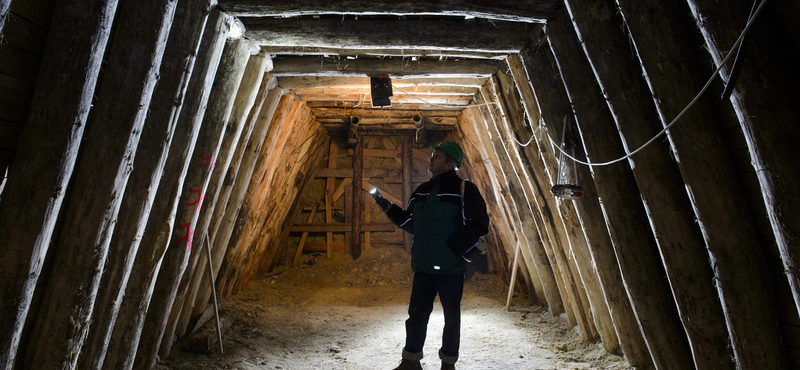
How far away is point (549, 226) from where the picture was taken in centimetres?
411

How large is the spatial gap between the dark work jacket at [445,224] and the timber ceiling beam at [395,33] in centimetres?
97

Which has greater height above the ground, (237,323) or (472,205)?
(472,205)

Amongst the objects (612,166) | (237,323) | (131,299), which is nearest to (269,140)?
(237,323)

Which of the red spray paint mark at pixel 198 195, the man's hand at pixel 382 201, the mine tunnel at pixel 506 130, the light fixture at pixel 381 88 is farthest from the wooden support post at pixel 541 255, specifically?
the red spray paint mark at pixel 198 195

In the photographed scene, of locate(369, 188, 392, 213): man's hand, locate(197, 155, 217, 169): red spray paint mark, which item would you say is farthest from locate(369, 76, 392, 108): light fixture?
locate(197, 155, 217, 169): red spray paint mark

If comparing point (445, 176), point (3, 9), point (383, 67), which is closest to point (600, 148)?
point (445, 176)

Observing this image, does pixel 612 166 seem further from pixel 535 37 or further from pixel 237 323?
pixel 237 323

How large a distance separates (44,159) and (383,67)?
2.65 metres

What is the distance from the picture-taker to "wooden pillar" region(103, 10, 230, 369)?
8.46ft

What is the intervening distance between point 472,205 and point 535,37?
4.01 ft

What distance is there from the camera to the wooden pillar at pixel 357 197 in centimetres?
859

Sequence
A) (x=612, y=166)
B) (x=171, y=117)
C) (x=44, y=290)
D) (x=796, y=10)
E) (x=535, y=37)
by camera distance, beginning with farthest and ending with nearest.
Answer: (x=535, y=37)
(x=612, y=166)
(x=171, y=117)
(x=44, y=290)
(x=796, y=10)

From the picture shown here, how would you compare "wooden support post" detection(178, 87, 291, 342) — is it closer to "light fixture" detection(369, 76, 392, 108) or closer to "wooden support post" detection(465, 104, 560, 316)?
"light fixture" detection(369, 76, 392, 108)

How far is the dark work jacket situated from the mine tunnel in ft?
2.13
